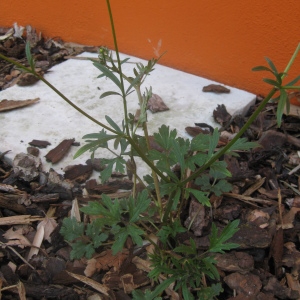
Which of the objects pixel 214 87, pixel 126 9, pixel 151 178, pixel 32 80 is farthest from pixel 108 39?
pixel 151 178

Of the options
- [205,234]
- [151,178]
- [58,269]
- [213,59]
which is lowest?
[58,269]

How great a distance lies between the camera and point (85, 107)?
9.76ft

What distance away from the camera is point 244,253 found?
2.00 meters

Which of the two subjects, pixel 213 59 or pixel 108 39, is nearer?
pixel 213 59

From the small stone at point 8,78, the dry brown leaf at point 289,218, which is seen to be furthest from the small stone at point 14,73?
the dry brown leaf at point 289,218

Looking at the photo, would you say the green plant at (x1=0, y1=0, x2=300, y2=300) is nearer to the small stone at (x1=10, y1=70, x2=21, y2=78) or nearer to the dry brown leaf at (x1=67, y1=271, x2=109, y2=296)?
the dry brown leaf at (x1=67, y1=271, x2=109, y2=296)

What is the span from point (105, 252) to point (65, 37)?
2.33m

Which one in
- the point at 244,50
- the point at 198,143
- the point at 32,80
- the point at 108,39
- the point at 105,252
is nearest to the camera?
the point at 198,143

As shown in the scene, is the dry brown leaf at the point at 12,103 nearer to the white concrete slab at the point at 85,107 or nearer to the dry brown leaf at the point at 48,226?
the white concrete slab at the point at 85,107

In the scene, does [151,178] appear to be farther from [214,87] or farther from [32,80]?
[32,80]

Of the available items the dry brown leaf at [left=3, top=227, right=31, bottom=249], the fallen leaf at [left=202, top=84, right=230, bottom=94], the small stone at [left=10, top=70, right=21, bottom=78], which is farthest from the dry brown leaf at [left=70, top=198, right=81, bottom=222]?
the small stone at [left=10, top=70, right=21, bottom=78]

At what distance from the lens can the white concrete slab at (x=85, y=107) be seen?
2.71 metres

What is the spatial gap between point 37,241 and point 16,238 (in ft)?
0.33

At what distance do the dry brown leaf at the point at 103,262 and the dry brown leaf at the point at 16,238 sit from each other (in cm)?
33
